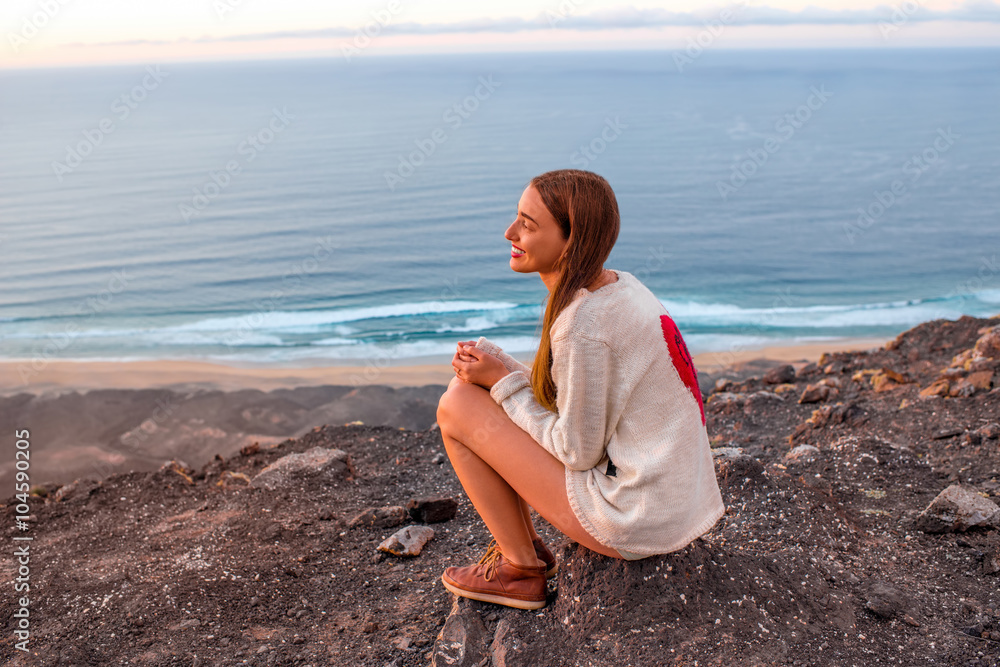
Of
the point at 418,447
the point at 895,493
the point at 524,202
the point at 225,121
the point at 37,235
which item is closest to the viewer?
the point at 524,202

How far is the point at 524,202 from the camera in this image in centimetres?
287

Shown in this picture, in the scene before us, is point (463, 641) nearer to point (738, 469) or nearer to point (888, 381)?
point (738, 469)

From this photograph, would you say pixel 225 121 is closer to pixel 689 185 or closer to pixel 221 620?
pixel 689 185

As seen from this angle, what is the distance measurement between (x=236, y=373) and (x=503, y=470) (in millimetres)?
9228

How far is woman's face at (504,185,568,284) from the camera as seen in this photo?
9.30 ft

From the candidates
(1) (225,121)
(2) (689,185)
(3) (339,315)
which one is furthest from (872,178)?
(1) (225,121)

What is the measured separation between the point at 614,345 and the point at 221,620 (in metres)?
2.48

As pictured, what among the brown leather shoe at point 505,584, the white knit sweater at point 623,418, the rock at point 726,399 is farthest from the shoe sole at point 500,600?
the rock at point 726,399

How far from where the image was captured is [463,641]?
317 cm

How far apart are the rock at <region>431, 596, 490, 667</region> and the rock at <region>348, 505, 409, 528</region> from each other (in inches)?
59.1
